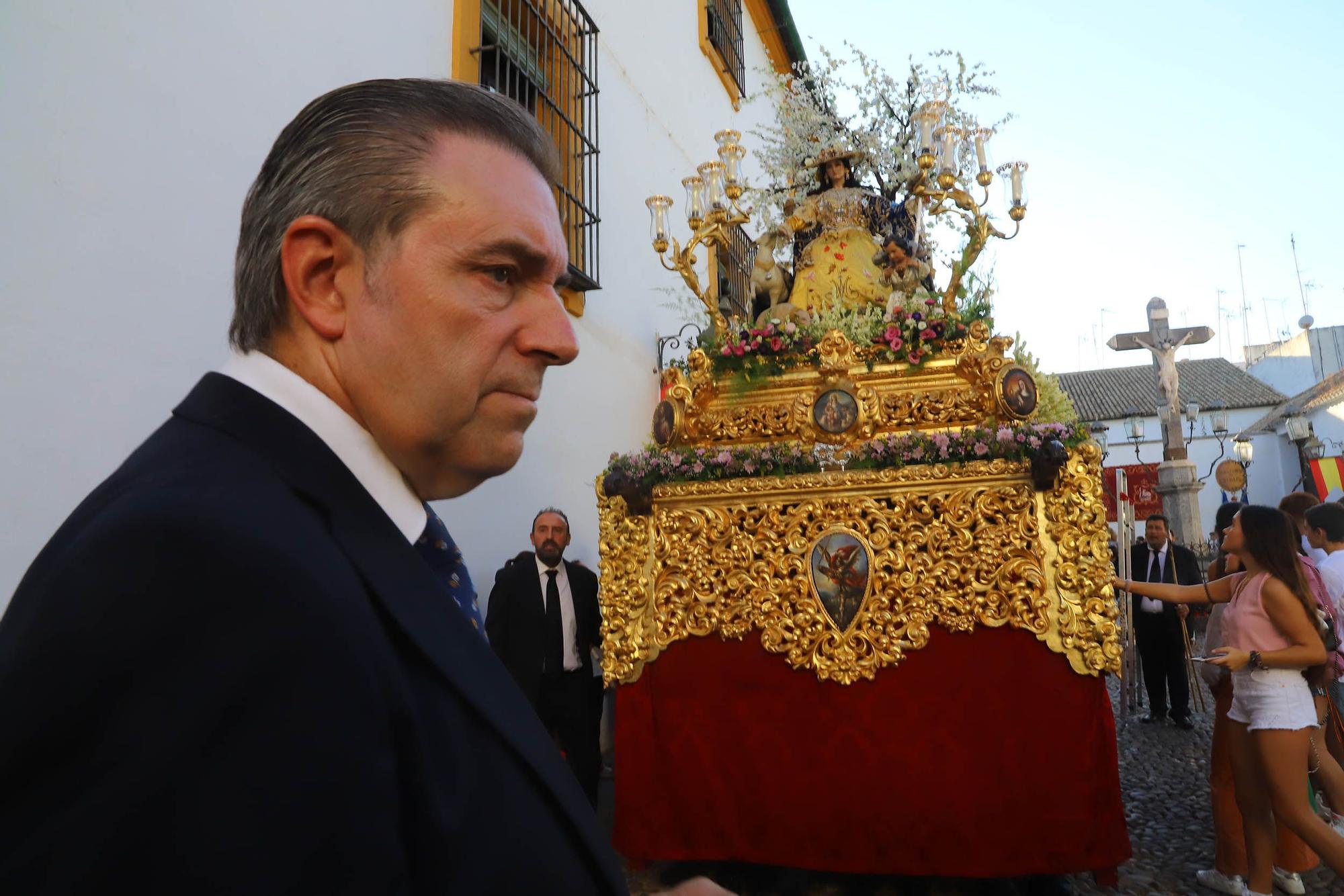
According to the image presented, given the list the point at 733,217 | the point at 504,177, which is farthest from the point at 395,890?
the point at 733,217

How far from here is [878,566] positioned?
11.3ft

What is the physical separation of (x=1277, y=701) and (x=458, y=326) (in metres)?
3.72

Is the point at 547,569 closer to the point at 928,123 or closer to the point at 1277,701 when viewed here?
the point at 928,123

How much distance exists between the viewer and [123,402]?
97.9 inches

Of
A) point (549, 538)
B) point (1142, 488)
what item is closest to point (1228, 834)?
point (549, 538)

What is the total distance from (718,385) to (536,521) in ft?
4.54

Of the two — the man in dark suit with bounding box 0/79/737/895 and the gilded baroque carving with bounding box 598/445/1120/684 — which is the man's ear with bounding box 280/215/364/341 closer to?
the man in dark suit with bounding box 0/79/737/895

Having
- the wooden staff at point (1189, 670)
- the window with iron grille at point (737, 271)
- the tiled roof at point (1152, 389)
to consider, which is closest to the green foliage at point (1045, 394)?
the wooden staff at point (1189, 670)

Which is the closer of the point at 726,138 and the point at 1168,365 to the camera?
the point at 726,138

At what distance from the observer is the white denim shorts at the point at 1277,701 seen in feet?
10.5

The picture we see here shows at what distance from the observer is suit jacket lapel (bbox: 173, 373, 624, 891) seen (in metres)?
0.61

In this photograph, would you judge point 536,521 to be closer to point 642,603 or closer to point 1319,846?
point 642,603

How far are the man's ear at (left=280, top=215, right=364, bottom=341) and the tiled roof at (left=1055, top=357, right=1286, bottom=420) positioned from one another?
31579 mm

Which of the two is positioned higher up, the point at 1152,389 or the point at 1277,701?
the point at 1152,389
